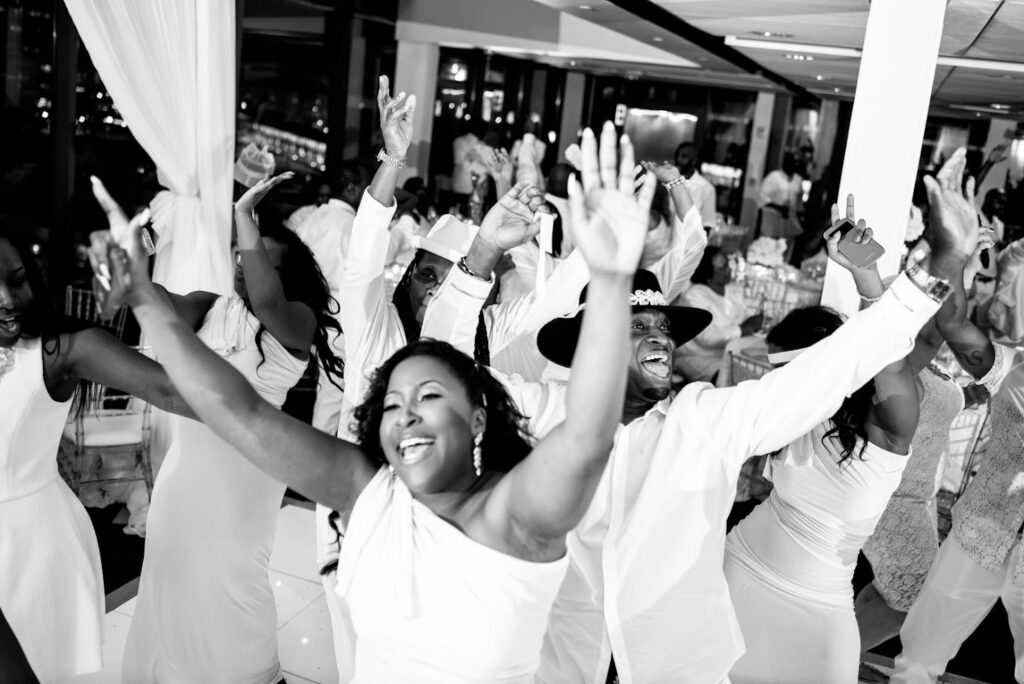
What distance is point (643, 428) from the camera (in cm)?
193

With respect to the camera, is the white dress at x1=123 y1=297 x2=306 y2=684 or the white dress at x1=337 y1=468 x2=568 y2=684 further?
the white dress at x1=123 y1=297 x2=306 y2=684

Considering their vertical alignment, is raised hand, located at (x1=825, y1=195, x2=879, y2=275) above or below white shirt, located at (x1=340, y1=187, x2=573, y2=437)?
above

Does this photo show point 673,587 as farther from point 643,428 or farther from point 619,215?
point 619,215

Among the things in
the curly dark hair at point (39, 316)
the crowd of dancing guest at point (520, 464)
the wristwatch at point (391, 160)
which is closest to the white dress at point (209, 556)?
the crowd of dancing guest at point (520, 464)

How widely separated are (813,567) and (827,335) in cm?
56

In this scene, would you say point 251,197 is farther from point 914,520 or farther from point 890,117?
point 914,520

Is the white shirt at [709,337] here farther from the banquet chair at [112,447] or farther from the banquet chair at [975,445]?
the banquet chair at [112,447]

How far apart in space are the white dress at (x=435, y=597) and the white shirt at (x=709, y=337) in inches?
143

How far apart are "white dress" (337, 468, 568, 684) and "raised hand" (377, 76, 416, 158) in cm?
123

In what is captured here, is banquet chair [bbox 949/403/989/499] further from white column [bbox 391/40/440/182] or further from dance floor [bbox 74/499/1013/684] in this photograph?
white column [bbox 391/40/440/182]

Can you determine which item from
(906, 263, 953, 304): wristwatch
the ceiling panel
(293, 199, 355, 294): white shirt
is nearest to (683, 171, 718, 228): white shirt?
the ceiling panel

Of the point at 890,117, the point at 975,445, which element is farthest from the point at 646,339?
the point at 975,445

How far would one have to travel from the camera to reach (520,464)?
1445 millimetres

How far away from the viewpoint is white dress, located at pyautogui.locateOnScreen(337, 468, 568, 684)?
1.44 meters
